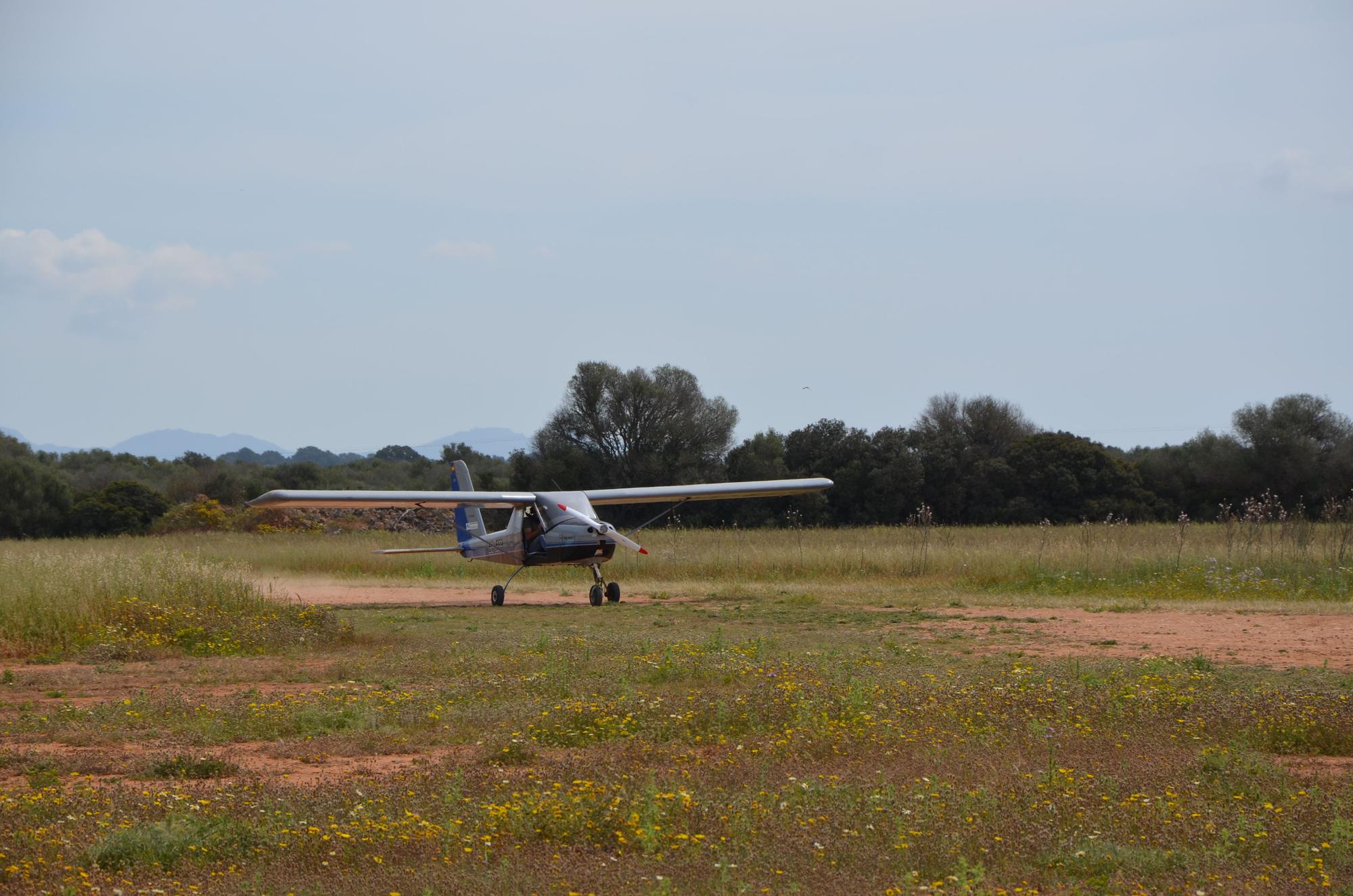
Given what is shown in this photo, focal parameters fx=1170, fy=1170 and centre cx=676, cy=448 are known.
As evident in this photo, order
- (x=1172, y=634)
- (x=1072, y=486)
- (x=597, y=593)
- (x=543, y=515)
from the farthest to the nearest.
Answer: (x=1072, y=486) < (x=543, y=515) < (x=597, y=593) < (x=1172, y=634)

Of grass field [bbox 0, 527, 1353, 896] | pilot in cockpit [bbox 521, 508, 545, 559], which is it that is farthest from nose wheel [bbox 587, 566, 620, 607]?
grass field [bbox 0, 527, 1353, 896]

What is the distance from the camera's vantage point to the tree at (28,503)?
165 ft

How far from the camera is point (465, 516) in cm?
2605

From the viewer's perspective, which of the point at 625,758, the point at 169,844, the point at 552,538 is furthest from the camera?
the point at 552,538

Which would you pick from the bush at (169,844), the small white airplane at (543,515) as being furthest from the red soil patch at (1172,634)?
the bush at (169,844)

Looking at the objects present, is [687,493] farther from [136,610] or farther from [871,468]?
[871,468]

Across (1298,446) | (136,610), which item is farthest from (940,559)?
(1298,446)

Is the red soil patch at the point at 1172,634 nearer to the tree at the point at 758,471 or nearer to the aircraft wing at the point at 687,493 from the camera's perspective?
the aircraft wing at the point at 687,493

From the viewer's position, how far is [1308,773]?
23.0 feet

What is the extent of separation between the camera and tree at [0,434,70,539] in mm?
50344

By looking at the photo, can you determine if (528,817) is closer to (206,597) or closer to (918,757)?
(918,757)

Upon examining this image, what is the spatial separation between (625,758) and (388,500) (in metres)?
14.7

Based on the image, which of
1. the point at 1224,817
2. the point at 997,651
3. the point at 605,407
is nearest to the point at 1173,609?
the point at 997,651

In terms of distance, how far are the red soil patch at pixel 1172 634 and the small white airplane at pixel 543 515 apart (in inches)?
255
